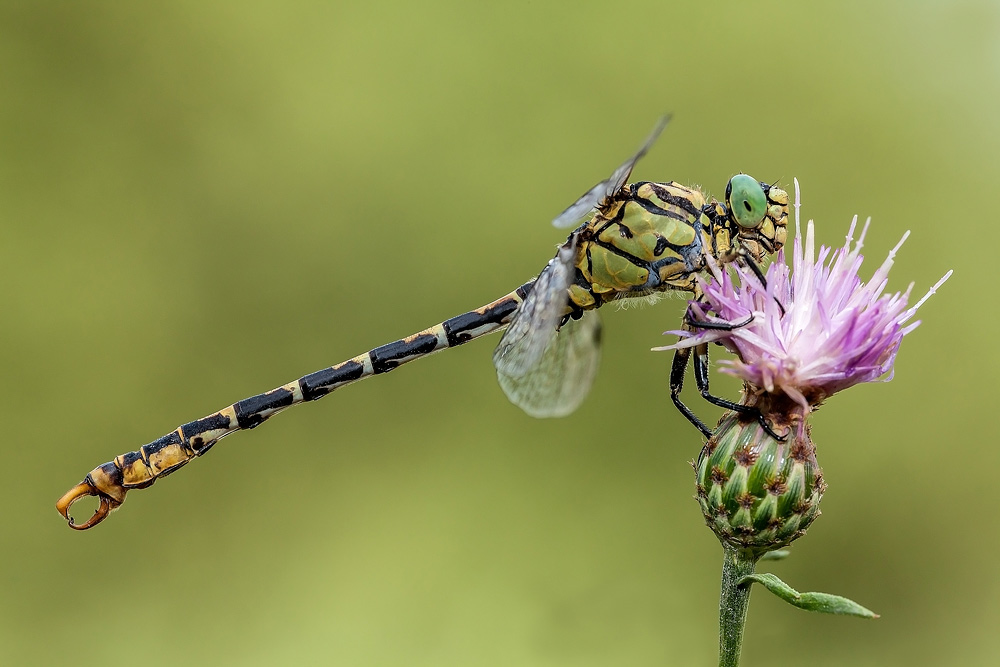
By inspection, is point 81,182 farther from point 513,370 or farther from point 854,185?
point 854,185

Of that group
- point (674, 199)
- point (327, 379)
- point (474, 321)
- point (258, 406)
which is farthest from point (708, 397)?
point (258, 406)

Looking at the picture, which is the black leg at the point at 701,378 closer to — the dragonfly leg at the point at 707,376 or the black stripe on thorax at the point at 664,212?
the dragonfly leg at the point at 707,376

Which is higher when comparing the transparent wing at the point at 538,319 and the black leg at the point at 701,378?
the transparent wing at the point at 538,319

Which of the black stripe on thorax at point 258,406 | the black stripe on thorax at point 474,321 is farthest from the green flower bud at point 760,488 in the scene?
the black stripe on thorax at point 258,406

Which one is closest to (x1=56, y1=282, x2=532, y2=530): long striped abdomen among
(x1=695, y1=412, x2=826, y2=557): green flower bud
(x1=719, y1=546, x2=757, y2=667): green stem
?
(x1=695, y1=412, x2=826, y2=557): green flower bud

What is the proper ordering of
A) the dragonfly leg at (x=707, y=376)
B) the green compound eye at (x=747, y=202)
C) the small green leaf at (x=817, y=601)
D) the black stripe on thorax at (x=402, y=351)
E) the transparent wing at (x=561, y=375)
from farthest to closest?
the black stripe on thorax at (x=402, y=351) < the transparent wing at (x=561, y=375) < the green compound eye at (x=747, y=202) < the dragonfly leg at (x=707, y=376) < the small green leaf at (x=817, y=601)

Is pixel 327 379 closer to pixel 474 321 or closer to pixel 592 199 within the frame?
pixel 474 321
